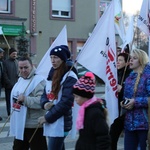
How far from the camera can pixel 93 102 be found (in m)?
4.22

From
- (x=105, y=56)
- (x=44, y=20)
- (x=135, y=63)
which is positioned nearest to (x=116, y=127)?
(x=105, y=56)

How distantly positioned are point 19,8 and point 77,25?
3987mm

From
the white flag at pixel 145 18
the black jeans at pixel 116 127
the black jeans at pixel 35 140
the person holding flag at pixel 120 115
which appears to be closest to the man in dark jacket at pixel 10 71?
the person holding flag at pixel 120 115

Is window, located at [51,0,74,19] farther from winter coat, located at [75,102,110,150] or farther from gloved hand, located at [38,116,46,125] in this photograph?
winter coat, located at [75,102,110,150]

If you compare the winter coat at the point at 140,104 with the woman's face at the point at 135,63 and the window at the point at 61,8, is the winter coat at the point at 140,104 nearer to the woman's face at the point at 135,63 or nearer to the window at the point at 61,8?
the woman's face at the point at 135,63

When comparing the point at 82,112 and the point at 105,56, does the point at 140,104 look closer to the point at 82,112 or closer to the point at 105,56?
the point at 105,56

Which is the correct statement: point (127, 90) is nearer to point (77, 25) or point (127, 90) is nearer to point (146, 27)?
point (146, 27)

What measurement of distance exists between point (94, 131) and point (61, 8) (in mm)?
22410

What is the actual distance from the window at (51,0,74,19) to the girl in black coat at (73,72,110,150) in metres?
21.6

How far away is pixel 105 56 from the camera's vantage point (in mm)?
5754

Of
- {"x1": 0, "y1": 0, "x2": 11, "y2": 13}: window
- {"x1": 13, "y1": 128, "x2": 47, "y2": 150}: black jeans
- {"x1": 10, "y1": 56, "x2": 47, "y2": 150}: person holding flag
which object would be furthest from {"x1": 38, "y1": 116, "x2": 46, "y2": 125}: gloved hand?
{"x1": 0, "y1": 0, "x2": 11, "y2": 13}: window

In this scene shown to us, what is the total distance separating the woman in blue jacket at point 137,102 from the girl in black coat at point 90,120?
1.11 metres

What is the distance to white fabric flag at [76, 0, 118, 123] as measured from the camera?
5.65m

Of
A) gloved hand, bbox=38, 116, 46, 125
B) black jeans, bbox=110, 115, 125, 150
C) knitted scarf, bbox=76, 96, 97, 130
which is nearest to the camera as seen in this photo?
knitted scarf, bbox=76, 96, 97, 130
